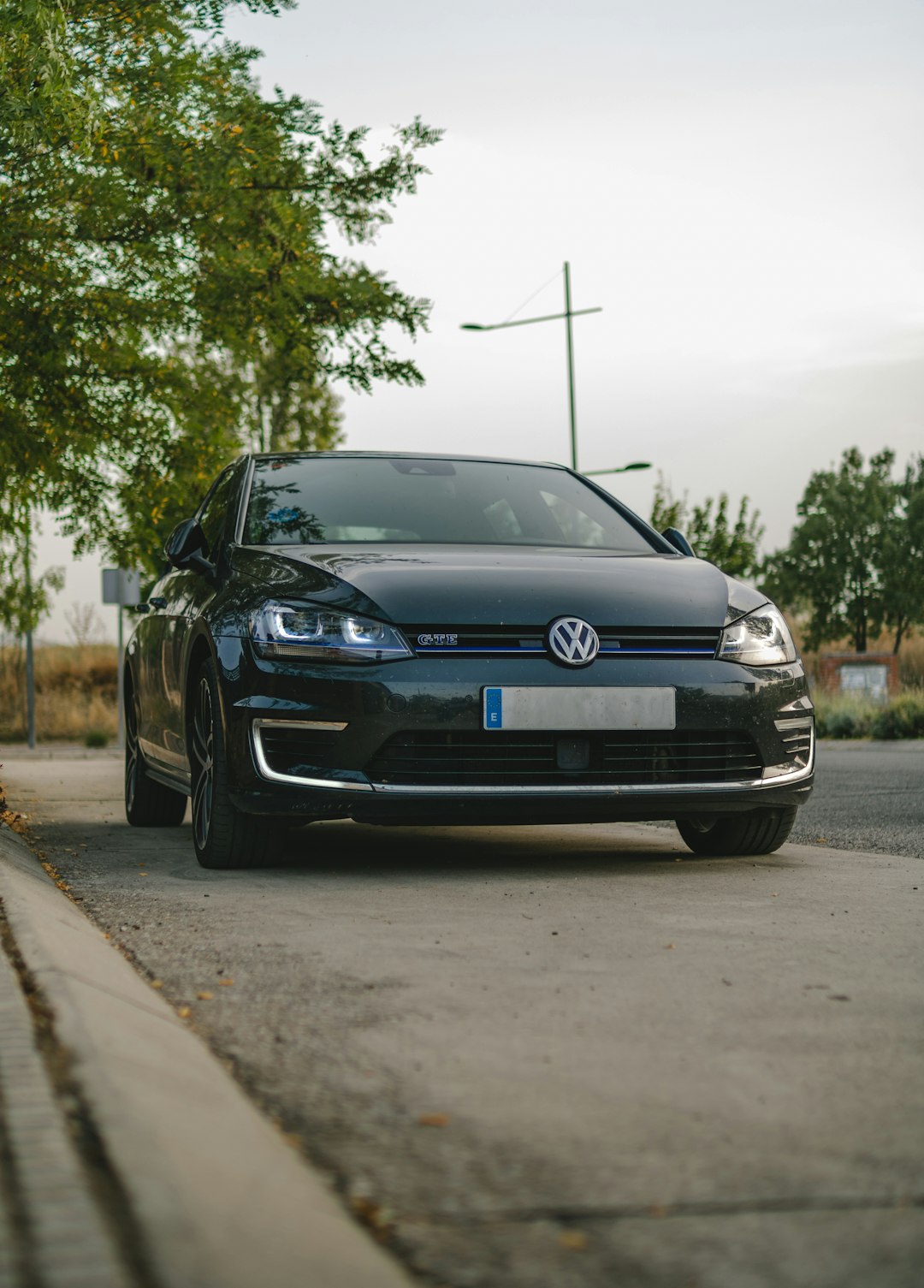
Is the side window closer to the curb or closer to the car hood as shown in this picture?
the car hood

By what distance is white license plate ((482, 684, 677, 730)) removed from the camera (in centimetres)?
568

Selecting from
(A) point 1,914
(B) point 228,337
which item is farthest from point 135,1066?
(B) point 228,337

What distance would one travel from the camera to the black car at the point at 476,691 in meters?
5.67

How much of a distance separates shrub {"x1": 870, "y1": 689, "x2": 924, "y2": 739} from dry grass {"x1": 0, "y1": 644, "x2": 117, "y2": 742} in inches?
430

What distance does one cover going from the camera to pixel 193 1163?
233 centimetres

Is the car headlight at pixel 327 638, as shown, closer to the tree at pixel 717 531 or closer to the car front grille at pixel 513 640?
the car front grille at pixel 513 640

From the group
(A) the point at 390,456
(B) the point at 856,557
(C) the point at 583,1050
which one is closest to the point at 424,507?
(A) the point at 390,456

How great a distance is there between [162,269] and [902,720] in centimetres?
1267

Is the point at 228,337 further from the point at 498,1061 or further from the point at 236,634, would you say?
the point at 498,1061

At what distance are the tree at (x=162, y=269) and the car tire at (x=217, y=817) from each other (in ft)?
10.9

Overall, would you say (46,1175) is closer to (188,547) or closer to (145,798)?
(188,547)

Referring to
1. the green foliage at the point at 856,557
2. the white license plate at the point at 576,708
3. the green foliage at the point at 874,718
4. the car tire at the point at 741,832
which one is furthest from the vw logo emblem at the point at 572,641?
the green foliage at the point at 856,557

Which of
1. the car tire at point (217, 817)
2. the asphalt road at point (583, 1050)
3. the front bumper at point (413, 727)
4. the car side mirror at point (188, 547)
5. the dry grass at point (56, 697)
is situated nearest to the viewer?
the asphalt road at point (583, 1050)

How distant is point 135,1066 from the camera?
9.29ft
